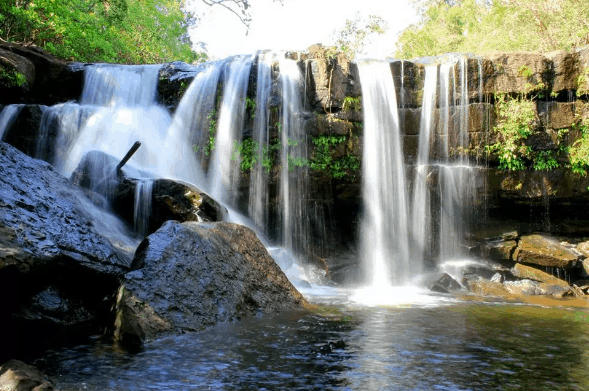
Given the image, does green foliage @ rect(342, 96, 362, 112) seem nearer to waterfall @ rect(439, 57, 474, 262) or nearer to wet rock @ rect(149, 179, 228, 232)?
waterfall @ rect(439, 57, 474, 262)

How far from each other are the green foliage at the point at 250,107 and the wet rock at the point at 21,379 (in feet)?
34.9

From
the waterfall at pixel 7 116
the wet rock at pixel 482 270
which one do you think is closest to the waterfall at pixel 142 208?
the waterfall at pixel 7 116

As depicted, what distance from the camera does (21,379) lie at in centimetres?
287

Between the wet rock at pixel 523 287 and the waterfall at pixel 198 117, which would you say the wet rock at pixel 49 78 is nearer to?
the waterfall at pixel 198 117

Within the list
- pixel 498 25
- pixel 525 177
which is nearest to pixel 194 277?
pixel 525 177

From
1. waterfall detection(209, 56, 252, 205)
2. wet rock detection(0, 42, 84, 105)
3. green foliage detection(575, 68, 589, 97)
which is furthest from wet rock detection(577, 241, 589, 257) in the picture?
wet rock detection(0, 42, 84, 105)

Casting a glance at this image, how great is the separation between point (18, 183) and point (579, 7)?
75.4 feet

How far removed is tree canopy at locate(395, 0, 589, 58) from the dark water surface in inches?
749

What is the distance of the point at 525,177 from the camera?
12.8 meters

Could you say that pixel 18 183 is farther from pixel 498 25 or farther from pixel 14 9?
pixel 498 25

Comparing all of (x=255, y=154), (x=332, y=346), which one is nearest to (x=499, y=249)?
(x=255, y=154)

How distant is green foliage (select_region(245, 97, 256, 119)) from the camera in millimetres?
13133

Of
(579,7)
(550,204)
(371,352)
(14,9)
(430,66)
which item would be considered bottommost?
(371,352)

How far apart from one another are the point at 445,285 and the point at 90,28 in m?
16.5
